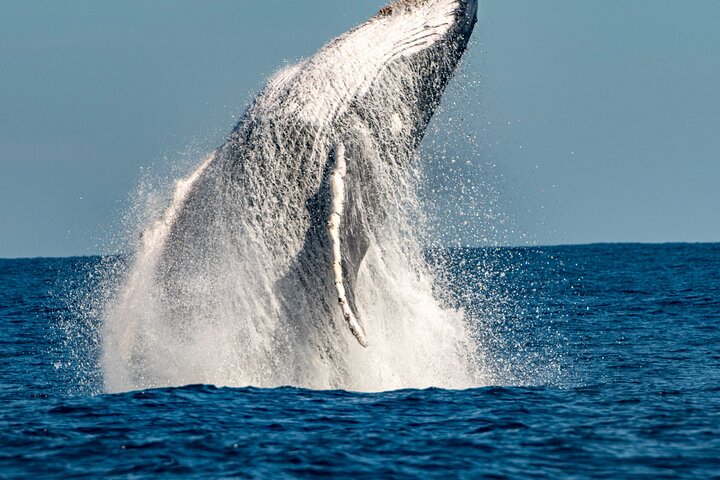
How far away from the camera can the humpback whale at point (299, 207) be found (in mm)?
12109

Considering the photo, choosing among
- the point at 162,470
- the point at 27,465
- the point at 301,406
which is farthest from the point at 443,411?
the point at 27,465

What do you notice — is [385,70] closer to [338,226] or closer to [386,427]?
[338,226]

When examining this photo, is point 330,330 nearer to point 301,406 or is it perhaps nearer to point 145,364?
point 301,406

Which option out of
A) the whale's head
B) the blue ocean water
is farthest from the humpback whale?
the blue ocean water

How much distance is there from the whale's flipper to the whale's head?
1.91ft

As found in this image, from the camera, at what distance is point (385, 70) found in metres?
12.4

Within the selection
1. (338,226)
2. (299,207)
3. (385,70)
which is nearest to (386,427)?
(338,226)

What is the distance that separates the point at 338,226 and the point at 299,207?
3.11ft

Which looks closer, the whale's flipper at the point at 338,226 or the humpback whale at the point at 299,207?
the whale's flipper at the point at 338,226

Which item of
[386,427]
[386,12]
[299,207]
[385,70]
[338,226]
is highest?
[386,12]

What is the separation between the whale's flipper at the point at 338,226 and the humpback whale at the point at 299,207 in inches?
0.7

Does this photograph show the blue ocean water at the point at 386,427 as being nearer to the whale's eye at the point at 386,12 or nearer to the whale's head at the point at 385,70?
the whale's head at the point at 385,70

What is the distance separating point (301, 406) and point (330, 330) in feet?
4.86

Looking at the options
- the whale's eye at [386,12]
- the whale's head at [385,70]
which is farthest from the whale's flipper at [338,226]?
the whale's eye at [386,12]
